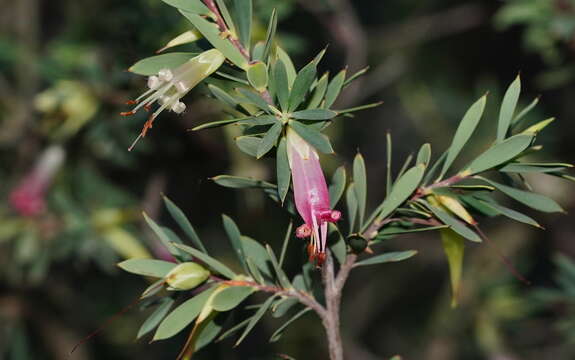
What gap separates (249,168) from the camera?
5.58ft

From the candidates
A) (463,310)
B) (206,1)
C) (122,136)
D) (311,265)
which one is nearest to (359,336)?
(463,310)

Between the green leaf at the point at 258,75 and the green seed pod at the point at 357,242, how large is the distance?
0.52ft

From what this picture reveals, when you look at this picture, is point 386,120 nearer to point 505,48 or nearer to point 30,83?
point 505,48

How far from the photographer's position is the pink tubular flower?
584 mm

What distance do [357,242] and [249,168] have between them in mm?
1118

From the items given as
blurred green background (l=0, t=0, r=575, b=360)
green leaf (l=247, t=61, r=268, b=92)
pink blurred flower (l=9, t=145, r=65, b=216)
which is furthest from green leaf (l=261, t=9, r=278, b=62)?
pink blurred flower (l=9, t=145, r=65, b=216)

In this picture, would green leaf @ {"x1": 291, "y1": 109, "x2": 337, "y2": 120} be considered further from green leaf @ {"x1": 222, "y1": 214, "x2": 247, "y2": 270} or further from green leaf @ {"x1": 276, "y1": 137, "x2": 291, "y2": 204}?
green leaf @ {"x1": 222, "y1": 214, "x2": 247, "y2": 270}

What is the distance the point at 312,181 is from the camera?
0.60 meters

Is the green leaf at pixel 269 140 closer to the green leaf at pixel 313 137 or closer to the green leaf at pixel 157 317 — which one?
the green leaf at pixel 313 137

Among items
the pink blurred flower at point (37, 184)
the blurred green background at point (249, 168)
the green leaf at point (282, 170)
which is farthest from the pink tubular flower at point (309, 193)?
the pink blurred flower at point (37, 184)

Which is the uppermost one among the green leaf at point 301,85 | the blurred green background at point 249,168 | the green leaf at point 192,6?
the green leaf at point 192,6

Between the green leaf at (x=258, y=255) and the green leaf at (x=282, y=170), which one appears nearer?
the green leaf at (x=282, y=170)

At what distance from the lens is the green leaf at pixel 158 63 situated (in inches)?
23.2

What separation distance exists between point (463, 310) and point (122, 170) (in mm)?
1095
